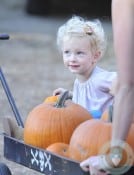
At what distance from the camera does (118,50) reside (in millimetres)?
3307

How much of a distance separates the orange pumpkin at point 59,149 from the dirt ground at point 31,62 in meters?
1.85

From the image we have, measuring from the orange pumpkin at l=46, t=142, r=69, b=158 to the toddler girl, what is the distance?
558 mm

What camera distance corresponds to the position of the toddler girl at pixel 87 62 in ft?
14.5

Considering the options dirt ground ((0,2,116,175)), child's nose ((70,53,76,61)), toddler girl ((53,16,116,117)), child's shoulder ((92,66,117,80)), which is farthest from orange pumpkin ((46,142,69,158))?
dirt ground ((0,2,116,175))

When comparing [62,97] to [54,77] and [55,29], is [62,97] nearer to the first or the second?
[54,77]

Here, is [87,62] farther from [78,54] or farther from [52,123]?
[52,123]

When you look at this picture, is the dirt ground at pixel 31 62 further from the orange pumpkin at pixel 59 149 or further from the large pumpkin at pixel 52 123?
the orange pumpkin at pixel 59 149

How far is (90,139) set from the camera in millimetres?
3662

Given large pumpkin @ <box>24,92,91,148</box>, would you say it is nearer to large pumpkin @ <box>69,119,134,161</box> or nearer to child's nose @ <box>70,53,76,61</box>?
large pumpkin @ <box>69,119,134,161</box>

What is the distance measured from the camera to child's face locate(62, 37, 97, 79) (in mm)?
4395

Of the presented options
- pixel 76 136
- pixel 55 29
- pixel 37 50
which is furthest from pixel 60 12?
pixel 76 136

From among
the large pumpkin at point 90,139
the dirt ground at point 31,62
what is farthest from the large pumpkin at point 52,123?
the dirt ground at point 31,62

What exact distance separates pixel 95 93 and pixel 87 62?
0.19 meters

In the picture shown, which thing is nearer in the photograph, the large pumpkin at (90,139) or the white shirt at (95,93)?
the large pumpkin at (90,139)
